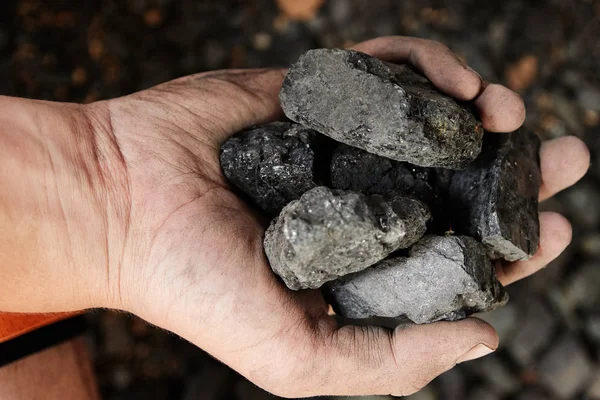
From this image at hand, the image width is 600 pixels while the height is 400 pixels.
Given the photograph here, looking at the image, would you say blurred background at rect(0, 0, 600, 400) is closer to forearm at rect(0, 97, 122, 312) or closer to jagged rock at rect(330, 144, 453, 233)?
jagged rock at rect(330, 144, 453, 233)

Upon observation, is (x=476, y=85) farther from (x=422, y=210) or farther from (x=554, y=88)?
(x=554, y=88)

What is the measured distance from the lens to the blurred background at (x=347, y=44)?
10.6 feet

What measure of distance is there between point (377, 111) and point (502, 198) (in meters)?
0.55

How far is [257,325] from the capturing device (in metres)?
1.84

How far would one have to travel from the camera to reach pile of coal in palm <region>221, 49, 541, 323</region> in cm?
179

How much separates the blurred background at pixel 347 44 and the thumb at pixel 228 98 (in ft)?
3.78

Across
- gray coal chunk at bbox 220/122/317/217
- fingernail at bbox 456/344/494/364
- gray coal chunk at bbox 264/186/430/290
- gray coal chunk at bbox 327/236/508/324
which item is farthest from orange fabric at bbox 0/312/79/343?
fingernail at bbox 456/344/494/364

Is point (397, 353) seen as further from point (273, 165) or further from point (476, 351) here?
point (273, 165)

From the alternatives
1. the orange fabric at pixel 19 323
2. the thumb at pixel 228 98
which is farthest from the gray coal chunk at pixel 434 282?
the orange fabric at pixel 19 323

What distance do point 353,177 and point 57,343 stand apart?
133 cm

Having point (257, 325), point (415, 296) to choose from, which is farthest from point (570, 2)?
point (257, 325)

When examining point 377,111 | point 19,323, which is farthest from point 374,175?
point 19,323

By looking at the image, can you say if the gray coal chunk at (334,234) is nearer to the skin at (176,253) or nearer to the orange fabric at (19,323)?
the skin at (176,253)

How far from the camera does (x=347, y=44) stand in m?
3.66
